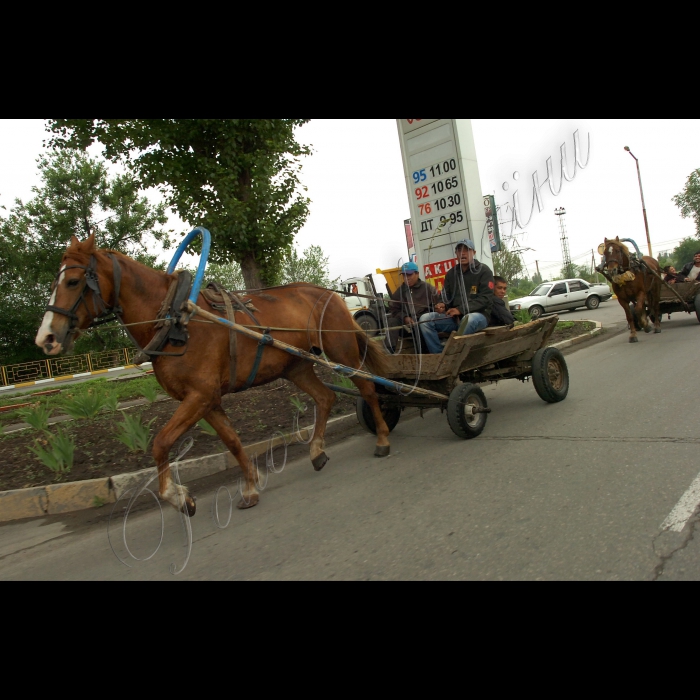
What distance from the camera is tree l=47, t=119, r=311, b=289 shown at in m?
9.96

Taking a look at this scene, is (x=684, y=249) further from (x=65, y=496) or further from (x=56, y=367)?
(x=65, y=496)

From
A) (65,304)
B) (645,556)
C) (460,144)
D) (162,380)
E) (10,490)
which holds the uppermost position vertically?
(460,144)

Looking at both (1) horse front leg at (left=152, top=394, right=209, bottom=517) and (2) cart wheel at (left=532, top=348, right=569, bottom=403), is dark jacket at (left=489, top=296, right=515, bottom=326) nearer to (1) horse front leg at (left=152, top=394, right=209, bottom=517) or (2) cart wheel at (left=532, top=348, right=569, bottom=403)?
(2) cart wheel at (left=532, top=348, right=569, bottom=403)

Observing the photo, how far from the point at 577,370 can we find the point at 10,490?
7987 millimetres

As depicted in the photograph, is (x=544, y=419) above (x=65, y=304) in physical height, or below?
below

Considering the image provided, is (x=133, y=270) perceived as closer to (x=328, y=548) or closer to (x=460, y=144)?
(x=328, y=548)

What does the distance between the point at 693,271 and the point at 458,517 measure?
12218 mm

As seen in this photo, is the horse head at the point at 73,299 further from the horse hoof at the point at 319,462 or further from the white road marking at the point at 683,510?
the white road marking at the point at 683,510

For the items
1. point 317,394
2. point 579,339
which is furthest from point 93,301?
point 579,339

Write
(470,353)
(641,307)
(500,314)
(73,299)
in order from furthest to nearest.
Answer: (641,307), (500,314), (470,353), (73,299)

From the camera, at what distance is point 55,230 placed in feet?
90.1

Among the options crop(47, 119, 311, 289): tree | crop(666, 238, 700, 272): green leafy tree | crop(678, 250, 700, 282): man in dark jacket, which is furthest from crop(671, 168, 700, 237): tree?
crop(47, 119, 311, 289): tree

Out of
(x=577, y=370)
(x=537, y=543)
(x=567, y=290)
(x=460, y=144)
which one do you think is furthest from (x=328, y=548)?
(x=567, y=290)

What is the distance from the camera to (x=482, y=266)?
20.3 feet
